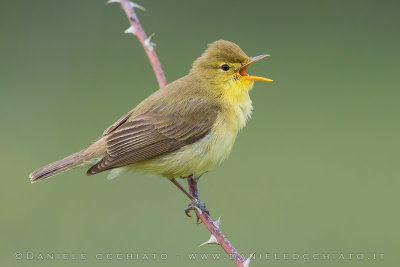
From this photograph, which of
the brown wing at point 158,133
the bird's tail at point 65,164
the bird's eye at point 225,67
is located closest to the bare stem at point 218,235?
the brown wing at point 158,133

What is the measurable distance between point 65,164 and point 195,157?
78cm

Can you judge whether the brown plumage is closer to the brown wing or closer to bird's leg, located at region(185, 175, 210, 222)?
the brown wing

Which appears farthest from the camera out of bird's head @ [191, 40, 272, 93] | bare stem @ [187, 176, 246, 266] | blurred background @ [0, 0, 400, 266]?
blurred background @ [0, 0, 400, 266]

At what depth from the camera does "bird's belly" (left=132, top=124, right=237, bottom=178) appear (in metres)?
4.27

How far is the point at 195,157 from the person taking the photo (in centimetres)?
429

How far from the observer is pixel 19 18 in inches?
282

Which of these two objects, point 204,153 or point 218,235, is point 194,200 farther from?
point 218,235

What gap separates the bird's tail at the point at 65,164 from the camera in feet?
13.9

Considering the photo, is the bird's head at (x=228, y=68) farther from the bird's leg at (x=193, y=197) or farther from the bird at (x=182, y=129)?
the bird's leg at (x=193, y=197)

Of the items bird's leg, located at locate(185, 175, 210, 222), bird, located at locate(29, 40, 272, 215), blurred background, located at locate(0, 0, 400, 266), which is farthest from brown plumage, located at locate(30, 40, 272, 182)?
blurred background, located at locate(0, 0, 400, 266)

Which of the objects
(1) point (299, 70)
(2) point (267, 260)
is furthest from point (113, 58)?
(2) point (267, 260)

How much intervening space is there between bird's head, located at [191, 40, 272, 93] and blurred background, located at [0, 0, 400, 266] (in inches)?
44.6

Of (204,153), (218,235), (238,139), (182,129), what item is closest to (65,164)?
(182,129)

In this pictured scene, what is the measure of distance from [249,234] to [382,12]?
3.81 m
